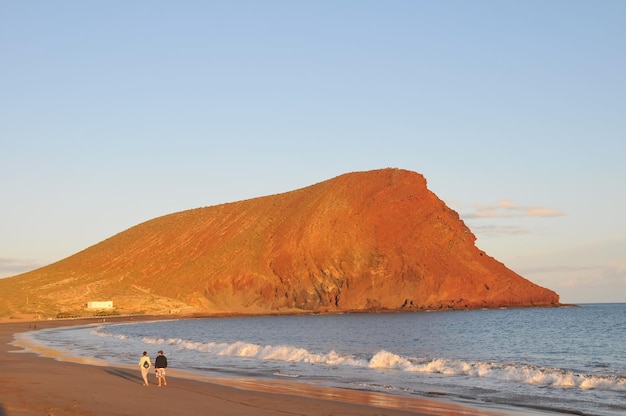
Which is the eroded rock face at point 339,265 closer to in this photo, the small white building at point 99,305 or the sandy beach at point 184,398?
the small white building at point 99,305

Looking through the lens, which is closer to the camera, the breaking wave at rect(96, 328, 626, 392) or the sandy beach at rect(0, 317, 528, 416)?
the sandy beach at rect(0, 317, 528, 416)

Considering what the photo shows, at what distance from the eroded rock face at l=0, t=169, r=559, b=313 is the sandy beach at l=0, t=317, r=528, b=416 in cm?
12223

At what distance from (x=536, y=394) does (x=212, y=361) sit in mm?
23120

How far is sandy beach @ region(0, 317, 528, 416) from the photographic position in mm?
21578

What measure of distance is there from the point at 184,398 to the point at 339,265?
130937 millimetres

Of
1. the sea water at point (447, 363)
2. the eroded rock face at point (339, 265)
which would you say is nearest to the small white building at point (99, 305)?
the eroded rock face at point (339, 265)

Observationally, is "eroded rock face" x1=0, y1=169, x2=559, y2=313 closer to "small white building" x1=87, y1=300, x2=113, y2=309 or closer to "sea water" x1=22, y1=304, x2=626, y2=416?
"small white building" x1=87, y1=300, x2=113, y2=309

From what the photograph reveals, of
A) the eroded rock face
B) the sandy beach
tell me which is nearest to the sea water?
the sandy beach

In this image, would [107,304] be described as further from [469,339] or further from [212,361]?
[212,361]

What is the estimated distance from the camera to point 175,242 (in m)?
188

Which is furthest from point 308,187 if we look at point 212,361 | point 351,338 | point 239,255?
point 212,361

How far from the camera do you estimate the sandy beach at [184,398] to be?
70.8ft

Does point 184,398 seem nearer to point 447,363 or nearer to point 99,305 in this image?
point 447,363

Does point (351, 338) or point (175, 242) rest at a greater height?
point (175, 242)
